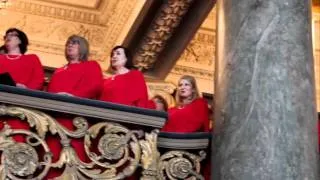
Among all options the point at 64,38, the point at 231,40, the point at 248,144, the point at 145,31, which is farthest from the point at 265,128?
the point at 64,38

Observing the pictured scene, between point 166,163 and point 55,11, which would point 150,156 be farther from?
point 55,11

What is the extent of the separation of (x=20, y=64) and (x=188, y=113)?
1.10 m

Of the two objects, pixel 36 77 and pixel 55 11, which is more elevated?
pixel 55 11

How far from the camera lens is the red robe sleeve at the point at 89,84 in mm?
4898

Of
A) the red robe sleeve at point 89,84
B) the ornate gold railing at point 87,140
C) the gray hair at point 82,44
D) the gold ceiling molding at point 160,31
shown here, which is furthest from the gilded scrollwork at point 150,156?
the gold ceiling molding at point 160,31

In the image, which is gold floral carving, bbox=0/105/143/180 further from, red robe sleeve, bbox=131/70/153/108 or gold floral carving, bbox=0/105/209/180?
red robe sleeve, bbox=131/70/153/108

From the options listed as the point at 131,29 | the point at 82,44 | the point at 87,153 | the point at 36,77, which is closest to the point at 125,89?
the point at 82,44

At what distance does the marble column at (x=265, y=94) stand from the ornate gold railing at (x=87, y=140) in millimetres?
395

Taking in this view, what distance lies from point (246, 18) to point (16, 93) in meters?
1.36

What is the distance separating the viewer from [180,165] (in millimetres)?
4703

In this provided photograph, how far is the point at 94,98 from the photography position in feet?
16.3

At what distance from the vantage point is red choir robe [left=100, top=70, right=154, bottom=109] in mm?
5004

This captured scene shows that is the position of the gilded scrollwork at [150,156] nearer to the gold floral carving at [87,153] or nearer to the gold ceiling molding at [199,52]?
the gold floral carving at [87,153]

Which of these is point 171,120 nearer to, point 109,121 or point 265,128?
point 109,121
